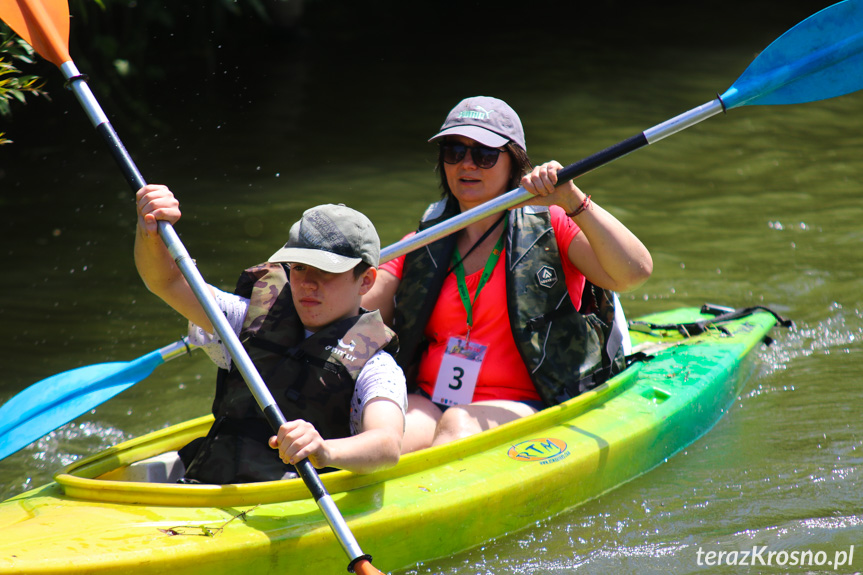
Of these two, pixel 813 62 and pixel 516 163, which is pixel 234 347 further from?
pixel 813 62

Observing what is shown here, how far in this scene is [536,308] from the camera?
3156 mm

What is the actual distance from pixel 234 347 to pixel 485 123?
50.1 inches

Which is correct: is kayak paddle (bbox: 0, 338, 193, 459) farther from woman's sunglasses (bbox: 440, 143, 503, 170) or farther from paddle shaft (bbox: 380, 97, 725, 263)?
woman's sunglasses (bbox: 440, 143, 503, 170)

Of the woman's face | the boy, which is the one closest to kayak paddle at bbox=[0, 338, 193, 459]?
the boy

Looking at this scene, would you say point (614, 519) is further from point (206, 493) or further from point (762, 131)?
point (762, 131)

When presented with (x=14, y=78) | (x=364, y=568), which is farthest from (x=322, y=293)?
(x=14, y=78)

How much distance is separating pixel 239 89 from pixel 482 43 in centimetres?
322

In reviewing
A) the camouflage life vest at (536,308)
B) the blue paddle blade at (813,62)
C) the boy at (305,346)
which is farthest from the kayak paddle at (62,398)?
the blue paddle blade at (813,62)

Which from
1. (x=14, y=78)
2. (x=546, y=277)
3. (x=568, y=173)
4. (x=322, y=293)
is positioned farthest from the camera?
(x=14, y=78)

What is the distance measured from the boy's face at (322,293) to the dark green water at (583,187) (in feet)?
2.76

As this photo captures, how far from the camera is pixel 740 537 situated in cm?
296

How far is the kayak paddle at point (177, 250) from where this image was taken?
229 centimetres

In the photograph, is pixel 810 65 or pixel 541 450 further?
pixel 810 65

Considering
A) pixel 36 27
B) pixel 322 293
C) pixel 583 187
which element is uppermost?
pixel 36 27
